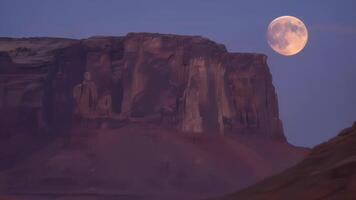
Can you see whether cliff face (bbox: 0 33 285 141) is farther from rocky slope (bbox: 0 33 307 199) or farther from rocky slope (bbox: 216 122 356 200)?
rocky slope (bbox: 216 122 356 200)

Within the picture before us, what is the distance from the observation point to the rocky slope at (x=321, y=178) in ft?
50.3

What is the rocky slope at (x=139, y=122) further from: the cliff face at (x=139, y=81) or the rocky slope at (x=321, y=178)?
the rocky slope at (x=321, y=178)

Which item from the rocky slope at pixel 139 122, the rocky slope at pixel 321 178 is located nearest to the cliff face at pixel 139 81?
the rocky slope at pixel 139 122

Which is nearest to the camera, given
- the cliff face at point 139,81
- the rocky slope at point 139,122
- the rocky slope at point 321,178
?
the rocky slope at point 321,178

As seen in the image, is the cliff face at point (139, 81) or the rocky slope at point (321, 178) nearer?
the rocky slope at point (321, 178)

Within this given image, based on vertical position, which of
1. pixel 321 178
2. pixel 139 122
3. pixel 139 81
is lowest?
pixel 139 122

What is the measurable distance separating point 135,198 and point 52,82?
27.5m

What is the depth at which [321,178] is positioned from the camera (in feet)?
52.5

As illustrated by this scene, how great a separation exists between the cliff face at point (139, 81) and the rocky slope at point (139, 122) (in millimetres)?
113

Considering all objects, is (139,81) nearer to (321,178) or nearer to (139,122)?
(139,122)

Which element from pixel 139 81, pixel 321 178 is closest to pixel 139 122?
pixel 139 81

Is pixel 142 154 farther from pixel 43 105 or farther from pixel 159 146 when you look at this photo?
pixel 43 105

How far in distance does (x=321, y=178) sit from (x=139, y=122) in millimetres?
61992

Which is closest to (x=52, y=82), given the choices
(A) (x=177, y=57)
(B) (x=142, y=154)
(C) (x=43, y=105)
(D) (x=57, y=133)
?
(C) (x=43, y=105)
